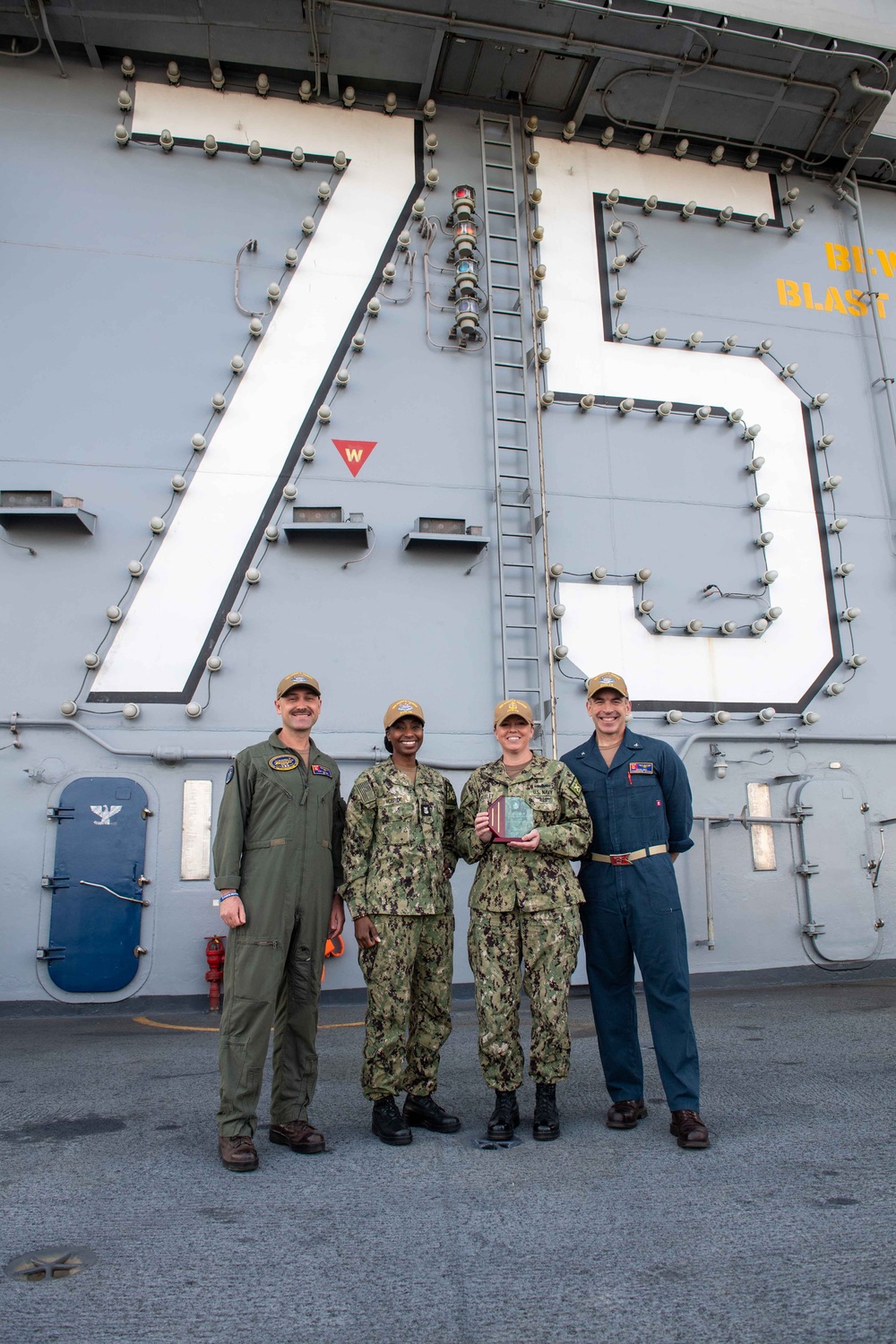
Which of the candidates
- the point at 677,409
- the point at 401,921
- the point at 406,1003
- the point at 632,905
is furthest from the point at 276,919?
the point at 677,409

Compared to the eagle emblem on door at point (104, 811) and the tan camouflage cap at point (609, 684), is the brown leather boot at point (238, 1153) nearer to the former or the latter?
the tan camouflage cap at point (609, 684)

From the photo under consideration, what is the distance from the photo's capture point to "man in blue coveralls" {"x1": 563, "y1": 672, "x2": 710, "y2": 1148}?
115 inches

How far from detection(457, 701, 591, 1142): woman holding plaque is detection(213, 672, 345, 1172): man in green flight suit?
0.56m

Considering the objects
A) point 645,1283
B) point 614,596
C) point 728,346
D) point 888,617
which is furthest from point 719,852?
point 645,1283

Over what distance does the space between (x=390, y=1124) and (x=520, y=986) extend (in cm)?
62

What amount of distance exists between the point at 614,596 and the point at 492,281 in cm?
274

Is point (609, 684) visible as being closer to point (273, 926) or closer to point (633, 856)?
point (633, 856)

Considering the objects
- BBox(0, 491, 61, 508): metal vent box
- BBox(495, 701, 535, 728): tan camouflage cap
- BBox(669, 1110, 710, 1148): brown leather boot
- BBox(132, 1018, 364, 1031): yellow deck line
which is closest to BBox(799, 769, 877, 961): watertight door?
BBox(132, 1018, 364, 1031): yellow deck line

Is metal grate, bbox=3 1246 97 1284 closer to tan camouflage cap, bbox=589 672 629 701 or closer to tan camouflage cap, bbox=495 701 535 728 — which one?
tan camouflage cap, bbox=495 701 535 728

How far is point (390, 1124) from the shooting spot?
2.82 metres

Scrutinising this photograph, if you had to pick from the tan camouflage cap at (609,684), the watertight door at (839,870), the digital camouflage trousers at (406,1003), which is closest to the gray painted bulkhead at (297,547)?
the watertight door at (839,870)

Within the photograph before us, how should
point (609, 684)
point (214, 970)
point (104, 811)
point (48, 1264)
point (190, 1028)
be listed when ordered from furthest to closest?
point (104, 811), point (214, 970), point (190, 1028), point (609, 684), point (48, 1264)

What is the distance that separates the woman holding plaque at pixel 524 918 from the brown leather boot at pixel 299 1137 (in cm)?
56

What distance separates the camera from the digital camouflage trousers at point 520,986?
290 centimetres
